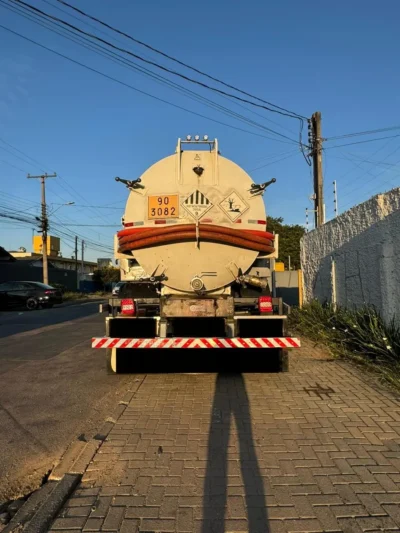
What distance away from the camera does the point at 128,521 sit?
9.56 ft

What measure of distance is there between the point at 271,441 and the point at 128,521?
1.72 meters

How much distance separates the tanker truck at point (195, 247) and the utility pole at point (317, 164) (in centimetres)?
872

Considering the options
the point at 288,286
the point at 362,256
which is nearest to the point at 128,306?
the point at 362,256

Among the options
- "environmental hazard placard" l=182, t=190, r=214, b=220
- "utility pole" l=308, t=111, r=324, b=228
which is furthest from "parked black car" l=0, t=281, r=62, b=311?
"environmental hazard placard" l=182, t=190, r=214, b=220

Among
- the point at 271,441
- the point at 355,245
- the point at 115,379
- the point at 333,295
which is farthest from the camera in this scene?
the point at 333,295

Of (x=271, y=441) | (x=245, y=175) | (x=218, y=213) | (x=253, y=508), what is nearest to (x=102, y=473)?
(x=253, y=508)

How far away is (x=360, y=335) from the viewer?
777 centimetres

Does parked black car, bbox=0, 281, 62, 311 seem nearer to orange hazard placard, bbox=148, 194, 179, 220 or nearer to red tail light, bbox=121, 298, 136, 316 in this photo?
red tail light, bbox=121, 298, 136, 316

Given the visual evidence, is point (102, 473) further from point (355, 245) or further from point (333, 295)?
point (333, 295)

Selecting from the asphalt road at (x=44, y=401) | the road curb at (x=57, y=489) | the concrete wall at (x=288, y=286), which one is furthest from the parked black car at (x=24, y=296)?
the road curb at (x=57, y=489)

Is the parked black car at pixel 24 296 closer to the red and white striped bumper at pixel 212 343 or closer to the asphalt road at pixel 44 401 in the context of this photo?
the asphalt road at pixel 44 401

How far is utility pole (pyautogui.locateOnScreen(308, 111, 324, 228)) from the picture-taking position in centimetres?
1496

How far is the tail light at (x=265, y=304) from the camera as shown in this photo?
6465mm

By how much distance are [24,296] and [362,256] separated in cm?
1879
